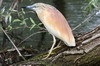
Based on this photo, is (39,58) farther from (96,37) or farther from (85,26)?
(85,26)

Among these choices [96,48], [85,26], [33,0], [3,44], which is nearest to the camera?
Answer: [96,48]

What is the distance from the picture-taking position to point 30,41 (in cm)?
385

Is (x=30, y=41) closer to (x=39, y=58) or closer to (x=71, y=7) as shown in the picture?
(x=39, y=58)

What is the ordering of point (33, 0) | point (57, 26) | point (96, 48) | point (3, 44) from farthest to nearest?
point (33, 0) → point (3, 44) → point (96, 48) → point (57, 26)

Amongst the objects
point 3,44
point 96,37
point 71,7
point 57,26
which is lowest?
point 71,7

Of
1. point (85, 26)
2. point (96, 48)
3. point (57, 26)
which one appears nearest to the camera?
point (57, 26)

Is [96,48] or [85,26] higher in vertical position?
[96,48]

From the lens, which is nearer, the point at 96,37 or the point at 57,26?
the point at 57,26

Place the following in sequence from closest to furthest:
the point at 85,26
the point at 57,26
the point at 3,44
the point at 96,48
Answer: the point at 57,26
the point at 96,48
the point at 3,44
the point at 85,26

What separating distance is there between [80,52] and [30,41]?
115cm

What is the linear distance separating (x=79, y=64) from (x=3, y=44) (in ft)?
3.84

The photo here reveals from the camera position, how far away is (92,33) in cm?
287

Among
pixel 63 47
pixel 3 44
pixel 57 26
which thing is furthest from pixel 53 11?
pixel 3 44

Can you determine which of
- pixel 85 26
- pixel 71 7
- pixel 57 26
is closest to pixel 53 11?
pixel 57 26
